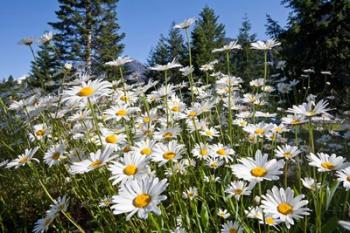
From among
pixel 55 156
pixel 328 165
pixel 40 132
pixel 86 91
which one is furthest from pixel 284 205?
pixel 40 132

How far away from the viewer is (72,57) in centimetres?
2731

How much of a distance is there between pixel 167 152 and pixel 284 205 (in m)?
0.79

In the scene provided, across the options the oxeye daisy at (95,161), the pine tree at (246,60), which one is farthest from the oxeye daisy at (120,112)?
the pine tree at (246,60)

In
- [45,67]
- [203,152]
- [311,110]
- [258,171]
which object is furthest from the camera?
[45,67]

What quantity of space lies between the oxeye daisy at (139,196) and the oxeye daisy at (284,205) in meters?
0.46

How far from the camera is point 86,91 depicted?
7.38ft

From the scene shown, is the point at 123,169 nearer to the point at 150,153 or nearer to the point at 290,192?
the point at 150,153

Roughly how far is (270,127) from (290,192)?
4.12 ft

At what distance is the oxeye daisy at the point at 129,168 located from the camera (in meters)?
1.81

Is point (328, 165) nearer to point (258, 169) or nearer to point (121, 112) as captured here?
point (258, 169)

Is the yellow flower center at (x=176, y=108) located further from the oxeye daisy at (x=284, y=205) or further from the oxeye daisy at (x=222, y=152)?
the oxeye daisy at (x=284, y=205)

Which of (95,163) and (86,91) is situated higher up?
(86,91)

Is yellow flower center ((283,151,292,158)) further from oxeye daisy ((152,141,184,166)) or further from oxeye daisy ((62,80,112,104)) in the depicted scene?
oxeye daisy ((62,80,112,104))

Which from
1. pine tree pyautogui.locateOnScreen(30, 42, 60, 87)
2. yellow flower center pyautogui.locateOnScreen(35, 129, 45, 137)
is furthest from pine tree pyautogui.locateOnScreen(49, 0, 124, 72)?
yellow flower center pyautogui.locateOnScreen(35, 129, 45, 137)
